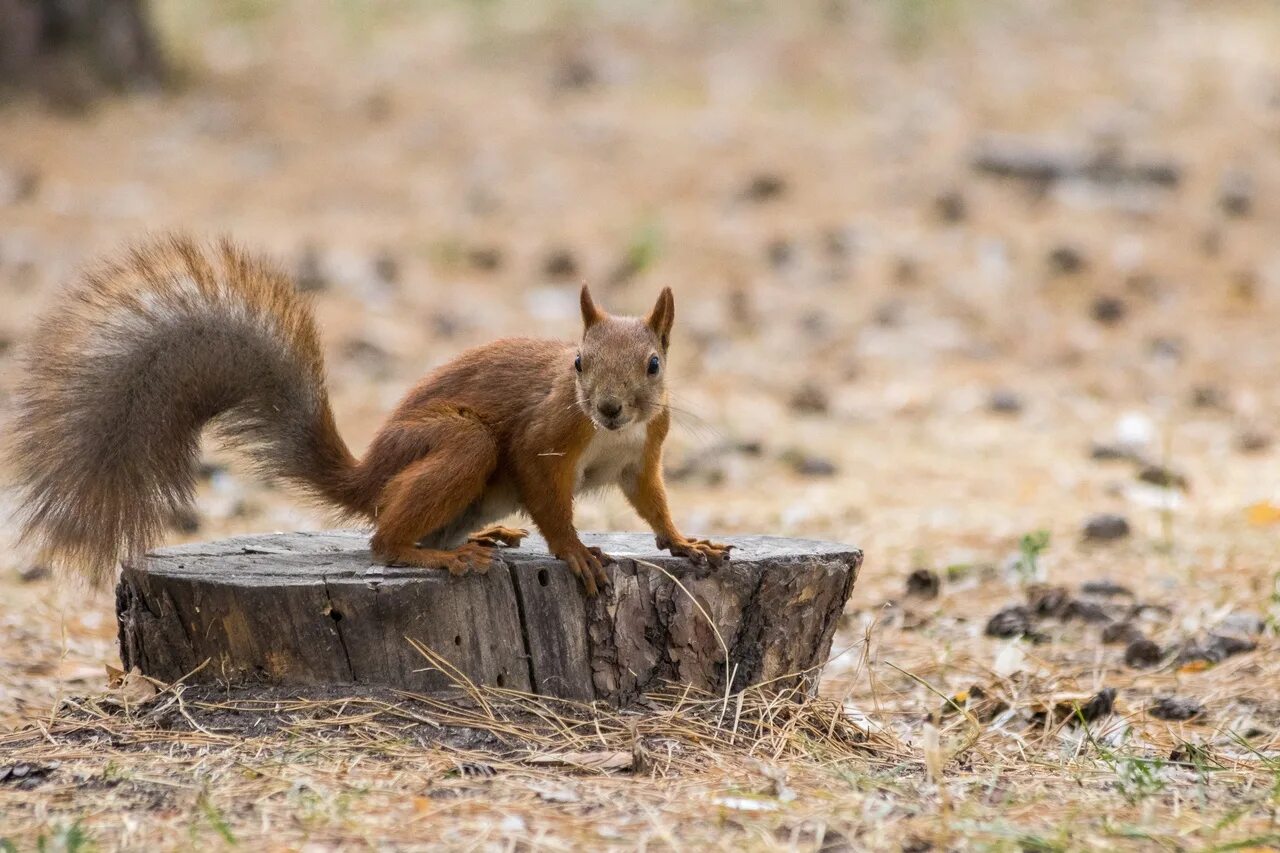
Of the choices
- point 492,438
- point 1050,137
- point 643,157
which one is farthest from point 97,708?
point 1050,137

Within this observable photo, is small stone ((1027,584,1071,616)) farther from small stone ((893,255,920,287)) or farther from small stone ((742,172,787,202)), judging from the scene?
small stone ((742,172,787,202))

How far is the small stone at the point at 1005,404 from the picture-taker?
18.0ft

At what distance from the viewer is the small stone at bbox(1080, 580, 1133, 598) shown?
3512 mm

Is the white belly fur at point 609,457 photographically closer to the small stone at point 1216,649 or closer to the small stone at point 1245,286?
the small stone at point 1216,649

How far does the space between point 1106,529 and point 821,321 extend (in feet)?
8.15

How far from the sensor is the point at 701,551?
2412mm

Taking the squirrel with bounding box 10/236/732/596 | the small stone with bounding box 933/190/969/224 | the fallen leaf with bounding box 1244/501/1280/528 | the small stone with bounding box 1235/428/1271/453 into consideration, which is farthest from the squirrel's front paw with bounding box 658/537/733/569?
the small stone with bounding box 933/190/969/224

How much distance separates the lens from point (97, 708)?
92.0 inches

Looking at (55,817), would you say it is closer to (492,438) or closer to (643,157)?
(492,438)

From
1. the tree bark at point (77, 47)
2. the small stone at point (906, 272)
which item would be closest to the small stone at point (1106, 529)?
the small stone at point (906, 272)

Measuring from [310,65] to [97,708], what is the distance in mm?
7048

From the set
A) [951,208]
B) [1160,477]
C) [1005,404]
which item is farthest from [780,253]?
[1160,477]

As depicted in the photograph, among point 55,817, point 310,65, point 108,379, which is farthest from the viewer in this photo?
point 310,65

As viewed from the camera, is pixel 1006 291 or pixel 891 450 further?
pixel 1006 291
